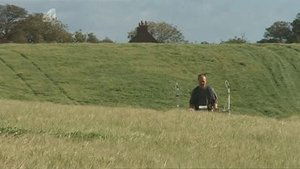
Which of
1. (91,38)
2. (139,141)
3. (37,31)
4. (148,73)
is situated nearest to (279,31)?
(91,38)

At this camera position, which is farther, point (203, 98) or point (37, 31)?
point (37, 31)

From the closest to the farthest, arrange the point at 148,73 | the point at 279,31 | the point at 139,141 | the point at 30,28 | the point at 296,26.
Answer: the point at 139,141 < the point at 148,73 < the point at 30,28 < the point at 296,26 < the point at 279,31

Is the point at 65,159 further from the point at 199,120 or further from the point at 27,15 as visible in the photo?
the point at 27,15

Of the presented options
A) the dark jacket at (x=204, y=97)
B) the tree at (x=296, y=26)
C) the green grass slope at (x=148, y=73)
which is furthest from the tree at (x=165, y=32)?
the dark jacket at (x=204, y=97)

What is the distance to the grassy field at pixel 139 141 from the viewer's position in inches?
258

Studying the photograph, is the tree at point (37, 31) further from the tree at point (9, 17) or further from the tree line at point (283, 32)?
the tree line at point (283, 32)

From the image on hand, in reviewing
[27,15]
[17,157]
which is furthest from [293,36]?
[17,157]

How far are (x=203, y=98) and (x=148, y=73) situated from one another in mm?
33989

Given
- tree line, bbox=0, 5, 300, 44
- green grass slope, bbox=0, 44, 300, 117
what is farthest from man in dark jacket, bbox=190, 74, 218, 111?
tree line, bbox=0, 5, 300, 44

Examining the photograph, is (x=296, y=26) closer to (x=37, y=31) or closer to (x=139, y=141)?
(x=37, y=31)

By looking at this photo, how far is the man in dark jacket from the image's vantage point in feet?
54.1

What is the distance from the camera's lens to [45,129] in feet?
30.1

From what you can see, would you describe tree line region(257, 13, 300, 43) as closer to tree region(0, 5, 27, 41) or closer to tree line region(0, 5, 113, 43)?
tree line region(0, 5, 113, 43)

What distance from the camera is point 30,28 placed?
290 feet
